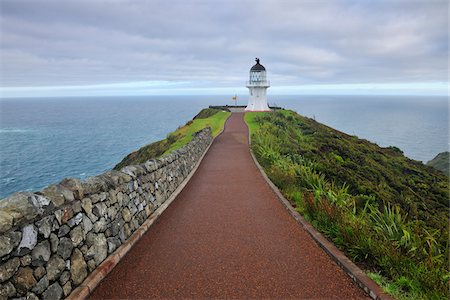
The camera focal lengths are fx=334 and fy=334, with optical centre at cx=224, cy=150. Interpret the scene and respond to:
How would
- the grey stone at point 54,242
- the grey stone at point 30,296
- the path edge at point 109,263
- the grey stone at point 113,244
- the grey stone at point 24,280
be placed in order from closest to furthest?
the grey stone at point 24,280 < the grey stone at point 30,296 < the grey stone at point 54,242 < the path edge at point 109,263 < the grey stone at point 113,244

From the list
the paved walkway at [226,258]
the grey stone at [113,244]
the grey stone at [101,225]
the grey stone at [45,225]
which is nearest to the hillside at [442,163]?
the paved walkway at [226,258]

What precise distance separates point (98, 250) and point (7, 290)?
1.96m

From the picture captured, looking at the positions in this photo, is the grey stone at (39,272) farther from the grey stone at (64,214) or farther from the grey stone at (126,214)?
the grey stone at (126,214)

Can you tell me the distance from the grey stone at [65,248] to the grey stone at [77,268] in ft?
0.42

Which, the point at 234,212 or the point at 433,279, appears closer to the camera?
the point at 433,279

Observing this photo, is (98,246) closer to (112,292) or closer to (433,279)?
(112,292)

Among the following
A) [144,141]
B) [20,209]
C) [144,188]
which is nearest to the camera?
[20,209]

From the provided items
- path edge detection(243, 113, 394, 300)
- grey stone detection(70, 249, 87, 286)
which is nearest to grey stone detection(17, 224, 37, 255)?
grey stone detection(70, 249, 87, 286)

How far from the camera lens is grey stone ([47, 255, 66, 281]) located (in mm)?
4469

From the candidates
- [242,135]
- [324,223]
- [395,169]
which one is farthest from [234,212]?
[395,169]

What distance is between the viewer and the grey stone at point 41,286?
4188 millimetres

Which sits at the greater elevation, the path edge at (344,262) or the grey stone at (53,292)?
the grey stone at (53,292)

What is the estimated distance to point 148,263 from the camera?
6090 millimetres

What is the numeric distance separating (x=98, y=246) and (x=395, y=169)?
25.2 metres
